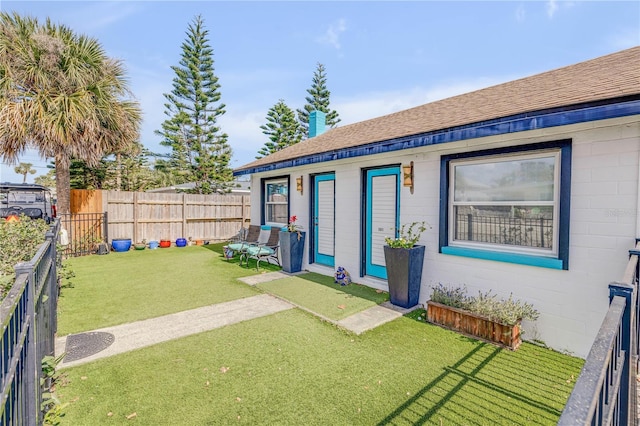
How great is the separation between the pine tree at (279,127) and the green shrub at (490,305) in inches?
774

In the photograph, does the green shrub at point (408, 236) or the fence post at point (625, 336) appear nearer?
the fence post at point (625, 336)

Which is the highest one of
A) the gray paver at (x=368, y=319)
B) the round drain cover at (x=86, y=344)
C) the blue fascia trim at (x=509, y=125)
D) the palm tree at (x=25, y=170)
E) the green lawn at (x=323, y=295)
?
the palm tree at (x=25, y=170)

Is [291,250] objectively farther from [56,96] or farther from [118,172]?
[118,172]

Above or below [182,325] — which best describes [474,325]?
above

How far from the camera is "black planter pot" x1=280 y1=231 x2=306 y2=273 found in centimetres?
721

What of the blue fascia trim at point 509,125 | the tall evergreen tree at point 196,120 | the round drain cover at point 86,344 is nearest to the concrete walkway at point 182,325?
the round drain cover at point 86,344

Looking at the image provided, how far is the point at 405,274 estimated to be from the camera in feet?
15.9

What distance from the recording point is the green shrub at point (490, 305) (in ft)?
12.4

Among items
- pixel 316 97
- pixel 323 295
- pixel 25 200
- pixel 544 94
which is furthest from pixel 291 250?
pixel 316 97

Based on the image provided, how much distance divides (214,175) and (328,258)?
15.4m

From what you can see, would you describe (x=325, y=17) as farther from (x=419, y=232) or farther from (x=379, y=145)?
(x=419, y=232)

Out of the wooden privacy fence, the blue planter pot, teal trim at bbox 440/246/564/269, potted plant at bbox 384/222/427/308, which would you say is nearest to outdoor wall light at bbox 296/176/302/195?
potted plant at bbox 384/222/427/308

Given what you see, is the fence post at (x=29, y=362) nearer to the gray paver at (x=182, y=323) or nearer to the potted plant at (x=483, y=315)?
the gray paver at (x=182, y=323)

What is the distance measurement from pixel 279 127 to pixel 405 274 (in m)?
19.7
